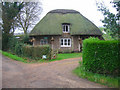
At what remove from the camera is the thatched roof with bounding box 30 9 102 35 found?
78.6ft

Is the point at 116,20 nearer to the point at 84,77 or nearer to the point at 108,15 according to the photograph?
the point at 108,15

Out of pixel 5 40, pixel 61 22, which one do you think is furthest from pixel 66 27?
pixel 5 40

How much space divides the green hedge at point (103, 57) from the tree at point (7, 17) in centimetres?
2021

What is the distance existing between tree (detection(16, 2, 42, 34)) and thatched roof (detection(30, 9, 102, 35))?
8.11 metres

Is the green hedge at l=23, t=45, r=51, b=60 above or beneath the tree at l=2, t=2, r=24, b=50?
beneath

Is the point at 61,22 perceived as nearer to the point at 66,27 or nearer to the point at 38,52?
the point at 66,27

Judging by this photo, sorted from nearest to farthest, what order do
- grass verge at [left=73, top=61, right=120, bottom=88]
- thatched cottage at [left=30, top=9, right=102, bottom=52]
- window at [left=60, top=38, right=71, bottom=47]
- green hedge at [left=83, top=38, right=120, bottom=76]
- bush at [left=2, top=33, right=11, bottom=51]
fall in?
grass verge at [left=73, top=61, right=120, bottom=88] → green hedge at [left=83, top=38, right=120, bottom=76] → thatched cottage at [left=30, top=9, right=102, bottom=52] → window at [left=60, top=38, right=71, bottom=47] → bush at [left=2, top=33, right=11, bottom=51]

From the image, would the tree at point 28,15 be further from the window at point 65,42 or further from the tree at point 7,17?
the window at point 65,42

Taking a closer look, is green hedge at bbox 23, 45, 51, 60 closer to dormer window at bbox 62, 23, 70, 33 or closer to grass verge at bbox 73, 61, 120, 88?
grass verge at bbox 73, 61, 120, 88

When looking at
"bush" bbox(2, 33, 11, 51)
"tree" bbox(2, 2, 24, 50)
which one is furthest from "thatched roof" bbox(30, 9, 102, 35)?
"tree" bbox(2, 2, 24, 50)

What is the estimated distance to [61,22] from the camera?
25141 millimetres

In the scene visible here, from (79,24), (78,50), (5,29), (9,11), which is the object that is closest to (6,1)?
(9,11)

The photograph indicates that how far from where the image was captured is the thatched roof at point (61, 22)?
2397 cm

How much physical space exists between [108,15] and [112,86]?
161 inches
